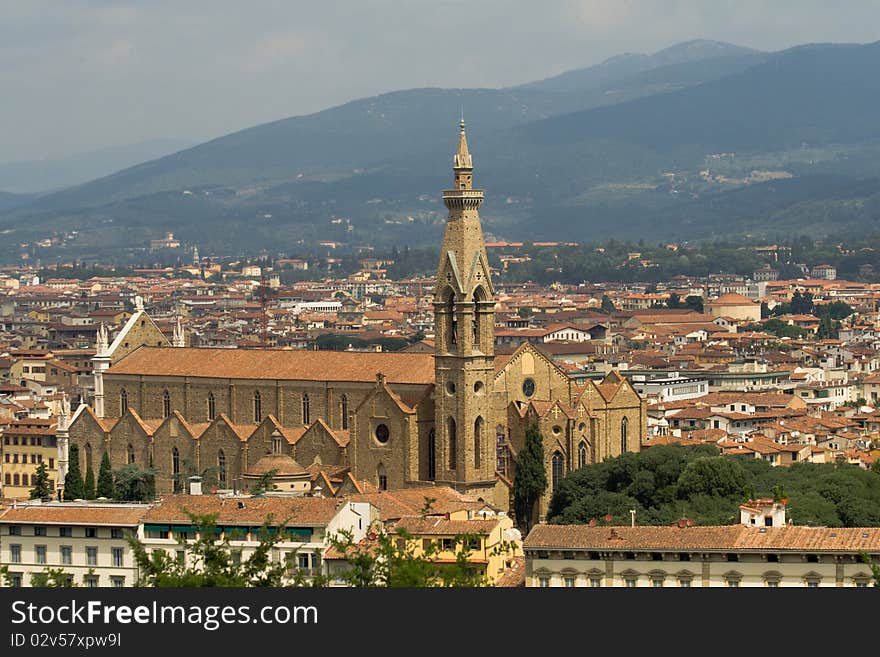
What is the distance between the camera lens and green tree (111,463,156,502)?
228 ft

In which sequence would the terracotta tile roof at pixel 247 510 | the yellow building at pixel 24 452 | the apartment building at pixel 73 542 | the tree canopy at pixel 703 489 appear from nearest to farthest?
1. the apartment building at pixel 73 542
2. the terracotta tile roof at pixel 247 510
3. the tree canopy at pixel 703 489
4. the yellow building at pixel 24 452

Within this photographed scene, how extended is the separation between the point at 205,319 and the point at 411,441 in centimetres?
12191

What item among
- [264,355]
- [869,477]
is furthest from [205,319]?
[869,477]

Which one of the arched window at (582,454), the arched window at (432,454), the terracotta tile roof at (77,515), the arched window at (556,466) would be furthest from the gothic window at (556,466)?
the terracotta tile roof at (77,515)

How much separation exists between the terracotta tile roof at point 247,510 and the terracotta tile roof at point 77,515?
0.42 m

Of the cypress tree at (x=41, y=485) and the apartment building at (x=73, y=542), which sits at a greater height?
the apartment building at (x=73, y=542)

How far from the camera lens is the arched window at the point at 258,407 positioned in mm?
71938

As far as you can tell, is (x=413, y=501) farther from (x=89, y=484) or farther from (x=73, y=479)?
(x=73, y=479)

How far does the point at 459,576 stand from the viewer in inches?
1462

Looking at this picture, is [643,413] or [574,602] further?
[643,413]

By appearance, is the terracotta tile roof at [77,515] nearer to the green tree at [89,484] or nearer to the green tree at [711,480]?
the green tree at [89,484]

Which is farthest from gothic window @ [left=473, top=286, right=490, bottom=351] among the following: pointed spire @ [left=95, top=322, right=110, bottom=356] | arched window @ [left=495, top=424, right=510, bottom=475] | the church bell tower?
pointed spire @ [left=95, top=322, right=110, bottom=356]

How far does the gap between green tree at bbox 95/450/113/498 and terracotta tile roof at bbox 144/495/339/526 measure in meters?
13.1

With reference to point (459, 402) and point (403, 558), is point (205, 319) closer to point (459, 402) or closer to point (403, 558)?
point (459, 402)
